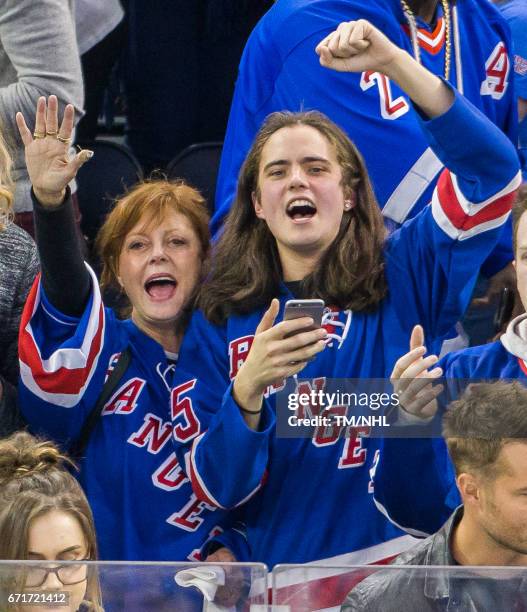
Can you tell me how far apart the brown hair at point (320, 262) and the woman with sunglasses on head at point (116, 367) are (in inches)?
3.5

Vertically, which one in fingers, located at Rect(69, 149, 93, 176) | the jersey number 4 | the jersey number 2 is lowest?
fingers, located at Rect(69, 149, 93, 176)

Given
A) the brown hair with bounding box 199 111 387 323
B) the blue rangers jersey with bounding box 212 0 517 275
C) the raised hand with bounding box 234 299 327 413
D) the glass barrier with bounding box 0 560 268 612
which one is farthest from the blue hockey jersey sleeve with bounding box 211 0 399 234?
the glass barrier with bounding box 0 560 268 612

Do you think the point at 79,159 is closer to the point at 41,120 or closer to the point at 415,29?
the point at 41,120

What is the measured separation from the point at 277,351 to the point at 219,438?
0.20m

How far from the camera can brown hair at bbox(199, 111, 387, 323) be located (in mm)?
2188

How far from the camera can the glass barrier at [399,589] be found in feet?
4.99

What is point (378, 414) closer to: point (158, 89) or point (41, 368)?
point (41, 368)

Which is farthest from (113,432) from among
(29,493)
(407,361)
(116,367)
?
(407,361)

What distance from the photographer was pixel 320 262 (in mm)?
2219

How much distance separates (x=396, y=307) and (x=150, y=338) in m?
0.44

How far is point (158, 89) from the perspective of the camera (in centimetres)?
308

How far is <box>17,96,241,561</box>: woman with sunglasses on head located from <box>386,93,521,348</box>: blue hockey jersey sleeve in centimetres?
38

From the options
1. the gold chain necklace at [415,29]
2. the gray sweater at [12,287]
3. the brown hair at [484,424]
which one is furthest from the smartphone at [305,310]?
the gold chain necklace at [415,29]

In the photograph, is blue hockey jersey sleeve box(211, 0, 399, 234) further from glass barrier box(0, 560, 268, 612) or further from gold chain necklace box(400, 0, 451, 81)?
glass barrier box(0, 560, 268, 612)
